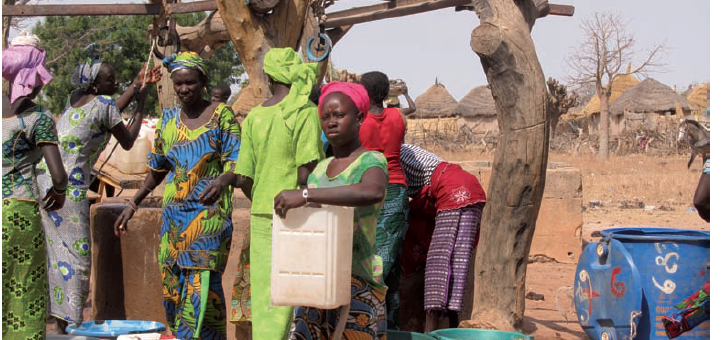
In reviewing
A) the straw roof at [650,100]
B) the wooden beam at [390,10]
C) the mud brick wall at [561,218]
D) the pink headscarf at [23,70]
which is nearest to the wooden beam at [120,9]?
the wooden beam at [390,10]

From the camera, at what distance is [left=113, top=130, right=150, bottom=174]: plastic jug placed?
38.6 feet

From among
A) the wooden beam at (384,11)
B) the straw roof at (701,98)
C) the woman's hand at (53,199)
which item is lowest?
the woman's hand at (53,199)

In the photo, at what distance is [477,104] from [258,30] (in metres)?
29.3

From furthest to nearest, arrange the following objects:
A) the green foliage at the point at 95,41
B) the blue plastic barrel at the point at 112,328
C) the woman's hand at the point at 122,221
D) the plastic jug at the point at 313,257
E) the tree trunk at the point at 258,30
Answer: the green foliage at the point at 95,41
the tree trunk at the point at 258,30
the blue plastic barrel at the point at 112,328
the woman's hand at the point at 122,221
the plastic jug at the point at 313,257

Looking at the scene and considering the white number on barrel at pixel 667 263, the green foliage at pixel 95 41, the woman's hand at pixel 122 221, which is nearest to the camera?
the white number on barrel at pixel 667 263

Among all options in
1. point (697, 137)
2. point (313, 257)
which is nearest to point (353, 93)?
point (313, 257)

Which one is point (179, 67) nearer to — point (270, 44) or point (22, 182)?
point (22, 182)

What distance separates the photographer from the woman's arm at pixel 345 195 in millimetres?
3193

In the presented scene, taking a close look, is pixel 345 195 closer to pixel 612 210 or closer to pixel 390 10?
pixel 390 10

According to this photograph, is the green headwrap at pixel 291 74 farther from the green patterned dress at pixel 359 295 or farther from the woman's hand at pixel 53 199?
the woman's hand at pixel 53 199

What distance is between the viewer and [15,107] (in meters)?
4.11

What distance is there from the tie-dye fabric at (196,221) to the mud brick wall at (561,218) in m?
4.41

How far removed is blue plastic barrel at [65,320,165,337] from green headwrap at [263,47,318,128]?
1661 millimetres

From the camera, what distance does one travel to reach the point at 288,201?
10.4 ft
